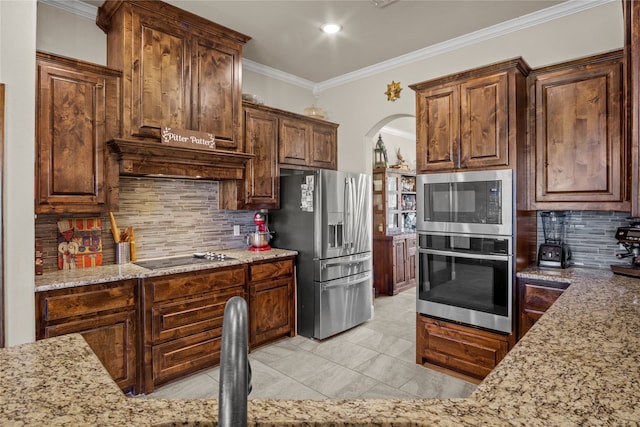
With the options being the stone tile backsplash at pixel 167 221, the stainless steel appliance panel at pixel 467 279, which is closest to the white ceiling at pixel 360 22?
the stone tile backsplash at pixel 167 221

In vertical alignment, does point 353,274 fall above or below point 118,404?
below

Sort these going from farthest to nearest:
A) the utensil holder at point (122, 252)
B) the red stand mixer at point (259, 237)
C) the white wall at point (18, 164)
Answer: the red stand mixer at point (259, 237) < the utensil holder at point (122, 252) < the white wall at point (18, 164)

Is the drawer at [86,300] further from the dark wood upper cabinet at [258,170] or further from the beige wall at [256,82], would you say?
the dark wood upper cabinet at [258,170]

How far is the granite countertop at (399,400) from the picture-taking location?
2.36 ft

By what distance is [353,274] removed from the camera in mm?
4012

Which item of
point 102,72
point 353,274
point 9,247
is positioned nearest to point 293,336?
point 353,274

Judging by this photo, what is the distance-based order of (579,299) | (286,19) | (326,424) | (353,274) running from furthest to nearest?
(353,274)
(286,19)
(579,299)
(326,424)

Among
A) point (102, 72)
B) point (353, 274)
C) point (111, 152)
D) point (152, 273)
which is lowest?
point (353, 274)

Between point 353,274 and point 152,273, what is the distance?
2.10m

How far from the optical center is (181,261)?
3203 millimetres

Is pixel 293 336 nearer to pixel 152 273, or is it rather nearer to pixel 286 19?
pixel 152 273

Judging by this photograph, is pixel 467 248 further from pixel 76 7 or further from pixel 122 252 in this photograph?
pixel 76 7

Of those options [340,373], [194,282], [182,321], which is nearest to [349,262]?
[340,373]

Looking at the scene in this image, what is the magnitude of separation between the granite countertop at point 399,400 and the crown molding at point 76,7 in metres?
2.81
